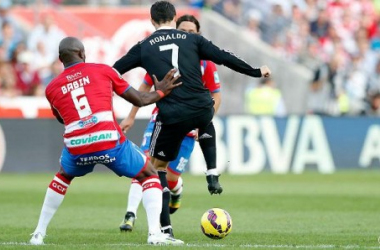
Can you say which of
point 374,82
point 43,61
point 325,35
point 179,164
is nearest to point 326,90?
point 374,82

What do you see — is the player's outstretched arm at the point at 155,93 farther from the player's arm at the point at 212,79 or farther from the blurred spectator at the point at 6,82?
the blurred spectator at the point at 6,82

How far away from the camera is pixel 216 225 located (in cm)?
991

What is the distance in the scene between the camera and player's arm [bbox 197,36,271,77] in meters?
9.75

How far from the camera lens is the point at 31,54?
23.8 m

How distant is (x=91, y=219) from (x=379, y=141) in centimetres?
1110

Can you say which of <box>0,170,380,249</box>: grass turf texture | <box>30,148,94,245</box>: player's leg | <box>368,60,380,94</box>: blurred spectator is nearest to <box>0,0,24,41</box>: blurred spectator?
<box>0,170,380,249</box>: grass turf texture

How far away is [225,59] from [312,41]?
17483 millimetres

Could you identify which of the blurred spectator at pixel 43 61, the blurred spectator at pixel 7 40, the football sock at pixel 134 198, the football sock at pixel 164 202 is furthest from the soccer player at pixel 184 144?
the blurred spectator at pixel 7 40

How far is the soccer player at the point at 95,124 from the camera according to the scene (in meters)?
9.12

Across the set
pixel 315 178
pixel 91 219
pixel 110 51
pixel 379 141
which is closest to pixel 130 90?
pixel 91 219

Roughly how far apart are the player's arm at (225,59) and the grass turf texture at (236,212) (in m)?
1.72

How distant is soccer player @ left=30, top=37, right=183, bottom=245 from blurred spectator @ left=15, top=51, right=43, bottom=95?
13.6 metres

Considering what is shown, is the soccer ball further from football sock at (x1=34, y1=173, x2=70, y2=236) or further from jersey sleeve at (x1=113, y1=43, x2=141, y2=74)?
jersey sleeve at (x1=113, y1=43, x2=141, y2=74)

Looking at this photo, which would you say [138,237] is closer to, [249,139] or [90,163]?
[90,163]
